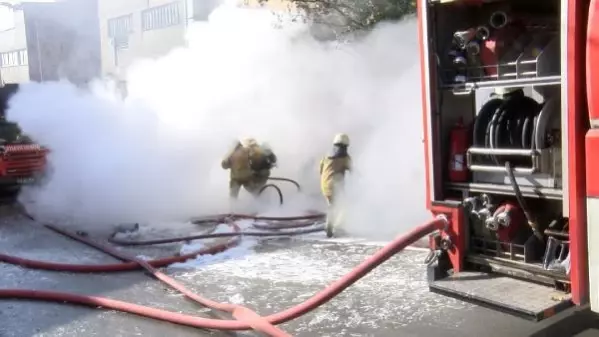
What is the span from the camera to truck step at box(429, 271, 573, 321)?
11.8ft

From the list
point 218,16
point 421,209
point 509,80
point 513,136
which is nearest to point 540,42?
point 509,80

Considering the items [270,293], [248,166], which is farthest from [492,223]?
[248,166]

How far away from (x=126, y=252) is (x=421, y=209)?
367cm

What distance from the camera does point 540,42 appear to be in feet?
13.4

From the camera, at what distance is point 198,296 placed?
5.52 meters

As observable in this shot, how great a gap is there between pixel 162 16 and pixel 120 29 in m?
3.81

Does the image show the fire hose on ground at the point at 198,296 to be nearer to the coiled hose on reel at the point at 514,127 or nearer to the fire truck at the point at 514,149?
the fire truck at the point at 514,149

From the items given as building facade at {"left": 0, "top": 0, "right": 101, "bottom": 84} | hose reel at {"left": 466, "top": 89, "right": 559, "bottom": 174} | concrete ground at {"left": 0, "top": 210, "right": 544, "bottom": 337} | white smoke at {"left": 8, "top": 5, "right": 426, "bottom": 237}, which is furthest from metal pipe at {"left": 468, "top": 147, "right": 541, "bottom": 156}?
building facade at {"left": 0, "top": 0, "right": 101, "bottom": 84}

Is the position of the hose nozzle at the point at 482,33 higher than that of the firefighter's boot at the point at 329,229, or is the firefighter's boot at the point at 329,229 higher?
the hose nozzle at the point at 482,33

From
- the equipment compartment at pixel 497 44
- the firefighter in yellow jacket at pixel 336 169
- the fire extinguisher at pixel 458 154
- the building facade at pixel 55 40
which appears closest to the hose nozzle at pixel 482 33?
the equipment compartment at pixel 497 44

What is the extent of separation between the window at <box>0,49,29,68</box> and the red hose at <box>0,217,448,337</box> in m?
32.1

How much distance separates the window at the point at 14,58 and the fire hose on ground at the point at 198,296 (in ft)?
98.8

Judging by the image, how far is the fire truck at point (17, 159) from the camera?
1151 cm

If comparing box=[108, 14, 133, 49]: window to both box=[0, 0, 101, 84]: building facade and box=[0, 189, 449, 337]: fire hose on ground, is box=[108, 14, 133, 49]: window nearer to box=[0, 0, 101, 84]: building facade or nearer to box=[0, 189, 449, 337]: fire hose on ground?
box=[0, 0, 101, 84]: building facade
